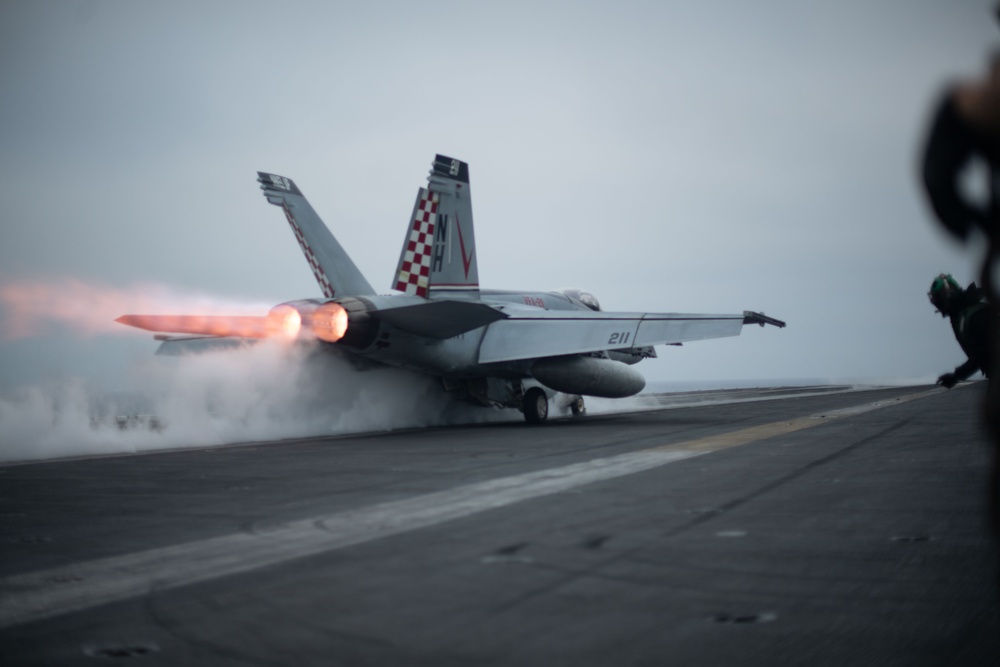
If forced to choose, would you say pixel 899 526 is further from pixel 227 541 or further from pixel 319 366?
pixel 319 366

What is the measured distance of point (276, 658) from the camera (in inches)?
137

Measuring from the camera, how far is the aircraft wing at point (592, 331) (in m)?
20.9

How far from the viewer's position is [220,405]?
18.1 meters

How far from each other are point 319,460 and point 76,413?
19.9 ft

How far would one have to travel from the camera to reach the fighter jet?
1872 centimetres

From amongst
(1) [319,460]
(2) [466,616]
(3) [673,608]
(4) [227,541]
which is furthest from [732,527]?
(1) [319,460]

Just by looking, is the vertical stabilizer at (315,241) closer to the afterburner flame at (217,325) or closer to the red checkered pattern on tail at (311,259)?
the red checkered pattern on tail at (311,259)

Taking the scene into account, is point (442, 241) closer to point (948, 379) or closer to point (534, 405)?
point (534, 405)

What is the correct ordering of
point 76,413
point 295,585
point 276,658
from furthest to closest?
point 76,413, point 295,585, point 276,658

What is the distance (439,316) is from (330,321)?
87.6 inches

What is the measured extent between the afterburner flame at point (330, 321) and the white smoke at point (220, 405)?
3.51 feet

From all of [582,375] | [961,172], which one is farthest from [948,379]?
[582,375]

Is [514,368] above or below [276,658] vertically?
above

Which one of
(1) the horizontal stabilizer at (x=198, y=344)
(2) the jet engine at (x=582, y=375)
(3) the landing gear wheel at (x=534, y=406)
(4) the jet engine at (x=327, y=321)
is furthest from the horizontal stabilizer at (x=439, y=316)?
(3) the landing gear wheel at (x=534, y=406)
